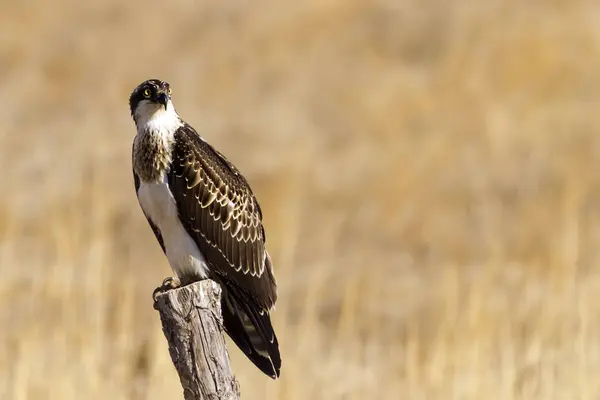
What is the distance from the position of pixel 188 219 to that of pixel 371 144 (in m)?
9.58

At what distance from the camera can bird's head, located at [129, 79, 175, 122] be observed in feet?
22.3

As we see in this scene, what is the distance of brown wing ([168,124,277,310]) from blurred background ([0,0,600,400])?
0.72 metres

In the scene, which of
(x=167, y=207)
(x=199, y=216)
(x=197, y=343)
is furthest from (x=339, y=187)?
(x=197, y=343)

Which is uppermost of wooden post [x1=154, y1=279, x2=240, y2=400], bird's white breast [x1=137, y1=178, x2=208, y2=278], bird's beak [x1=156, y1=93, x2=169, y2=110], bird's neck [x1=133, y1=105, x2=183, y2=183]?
bird's beak [x1=156, y1=93, x2=169, y2=110]

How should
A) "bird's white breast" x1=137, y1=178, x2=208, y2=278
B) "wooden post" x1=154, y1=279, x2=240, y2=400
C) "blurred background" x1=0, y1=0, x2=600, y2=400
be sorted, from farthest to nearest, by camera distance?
"blurred background" x1=0, y1=0, x2=600, y2=400, "bird's white breast" x1=137, y1=178, x2=208, y2=278, "wooden post" x1=154, y1=279, x2=240, y2=400

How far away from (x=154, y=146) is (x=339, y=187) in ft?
28.8

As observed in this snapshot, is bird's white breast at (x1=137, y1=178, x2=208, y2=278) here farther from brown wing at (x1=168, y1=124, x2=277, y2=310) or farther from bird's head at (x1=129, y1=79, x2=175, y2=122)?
bird's head at (x1=129, y1=79, x2=175, y2=122)

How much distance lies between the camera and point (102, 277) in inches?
362

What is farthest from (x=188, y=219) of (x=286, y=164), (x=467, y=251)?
(x=286, y=164)

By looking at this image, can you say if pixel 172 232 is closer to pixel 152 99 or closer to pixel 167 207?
pixel 167 207

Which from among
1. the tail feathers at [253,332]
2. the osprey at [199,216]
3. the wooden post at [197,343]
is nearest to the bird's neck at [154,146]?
the osprey at [199,216]

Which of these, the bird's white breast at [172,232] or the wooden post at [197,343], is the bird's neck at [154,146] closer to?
the bird's white breast at [172,232]

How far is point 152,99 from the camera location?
6.83m

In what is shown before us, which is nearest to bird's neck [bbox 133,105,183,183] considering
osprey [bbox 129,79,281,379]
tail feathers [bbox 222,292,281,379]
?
osprey [bbox 129,79,281,379]
